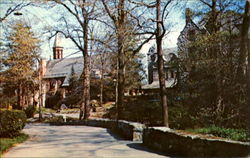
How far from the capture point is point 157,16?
25.9ft

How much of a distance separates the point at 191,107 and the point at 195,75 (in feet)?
3.58

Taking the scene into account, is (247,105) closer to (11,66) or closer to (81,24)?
(11,66)

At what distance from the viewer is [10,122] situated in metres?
7.22

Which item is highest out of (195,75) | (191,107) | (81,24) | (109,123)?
(81,24)

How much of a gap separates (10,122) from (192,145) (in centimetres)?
488

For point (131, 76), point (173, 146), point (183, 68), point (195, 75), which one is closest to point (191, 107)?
point (195, 75)

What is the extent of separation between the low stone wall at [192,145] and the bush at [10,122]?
11.9 feet

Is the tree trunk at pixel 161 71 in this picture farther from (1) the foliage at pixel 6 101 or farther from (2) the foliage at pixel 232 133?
(1) the foliage at pixel 6 101

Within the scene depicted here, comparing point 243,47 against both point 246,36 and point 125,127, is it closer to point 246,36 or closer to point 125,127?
point 246,36

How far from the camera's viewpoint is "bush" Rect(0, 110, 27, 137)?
22.3ft

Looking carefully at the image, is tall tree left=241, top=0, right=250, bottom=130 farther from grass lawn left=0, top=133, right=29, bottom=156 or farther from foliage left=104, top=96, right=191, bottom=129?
grass lawn left=0, top=133, right=29, bottom=156

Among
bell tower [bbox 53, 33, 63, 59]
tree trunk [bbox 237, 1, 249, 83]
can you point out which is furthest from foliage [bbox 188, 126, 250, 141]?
bell tower [bbox 53, 33, 63, 59]

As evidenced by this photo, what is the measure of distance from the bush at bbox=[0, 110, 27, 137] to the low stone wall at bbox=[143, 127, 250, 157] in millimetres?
3622

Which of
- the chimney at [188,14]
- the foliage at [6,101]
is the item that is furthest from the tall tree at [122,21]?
the foliage at [6,101]
